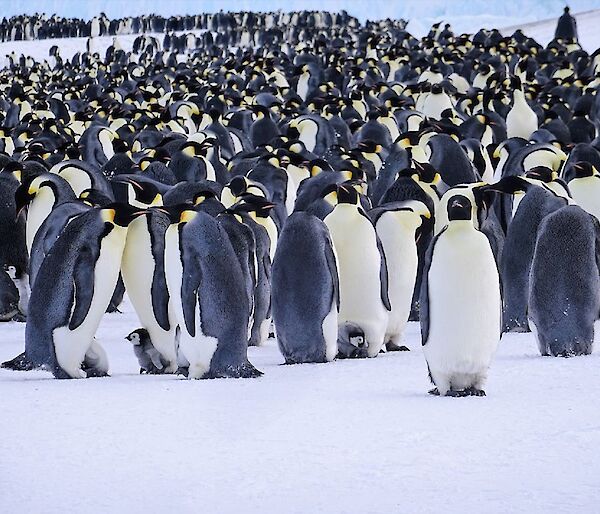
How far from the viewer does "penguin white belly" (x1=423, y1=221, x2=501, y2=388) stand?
13.9 feet

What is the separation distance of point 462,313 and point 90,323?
1585 millimetres

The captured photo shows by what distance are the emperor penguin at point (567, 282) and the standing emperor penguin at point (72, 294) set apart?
1.82m

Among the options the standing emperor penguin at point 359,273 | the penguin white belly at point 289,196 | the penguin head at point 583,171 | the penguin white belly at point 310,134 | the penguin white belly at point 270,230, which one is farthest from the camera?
the penguin white belly at point 310,134

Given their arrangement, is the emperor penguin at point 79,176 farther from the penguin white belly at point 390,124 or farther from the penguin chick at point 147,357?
the penguin white belly at point 390,124

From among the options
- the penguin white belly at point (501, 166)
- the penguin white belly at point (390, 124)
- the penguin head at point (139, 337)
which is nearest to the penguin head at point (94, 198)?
the penguin head at point (139, 337)

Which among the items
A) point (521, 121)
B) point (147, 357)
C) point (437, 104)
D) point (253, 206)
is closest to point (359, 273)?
point (253, 206)

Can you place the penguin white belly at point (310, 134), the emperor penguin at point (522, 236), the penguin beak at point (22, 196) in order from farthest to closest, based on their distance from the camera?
the penguin white belly at point (310, 134) → the penguin beak at point (22, 196) → the emperor penguin at point (522, 236)

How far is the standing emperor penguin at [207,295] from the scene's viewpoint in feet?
15.4

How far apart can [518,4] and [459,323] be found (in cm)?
3998

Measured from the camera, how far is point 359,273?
17.3 feet

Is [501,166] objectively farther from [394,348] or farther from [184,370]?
[184,370]

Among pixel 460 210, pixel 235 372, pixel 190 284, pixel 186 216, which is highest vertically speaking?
pixel 460 210

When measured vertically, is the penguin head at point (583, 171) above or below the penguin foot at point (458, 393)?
above

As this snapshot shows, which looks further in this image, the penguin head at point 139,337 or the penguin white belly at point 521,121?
the penguin white belly at point 521,121
